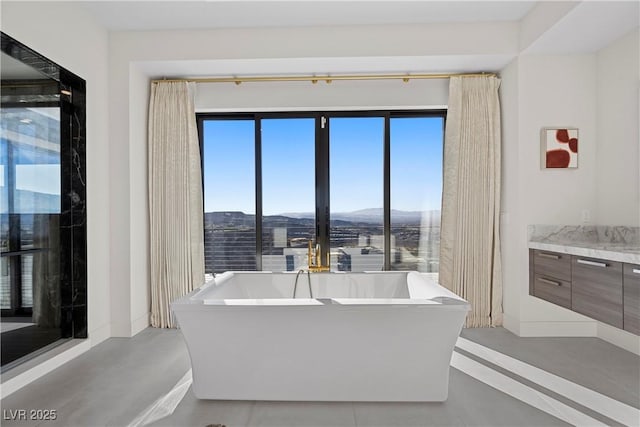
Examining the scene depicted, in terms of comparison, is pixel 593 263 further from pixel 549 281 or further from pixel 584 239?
pixel 584 239

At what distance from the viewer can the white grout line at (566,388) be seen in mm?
2049

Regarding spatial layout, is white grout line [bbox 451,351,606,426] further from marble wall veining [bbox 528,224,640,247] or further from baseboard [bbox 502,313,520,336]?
marble wall veining [bbox 528,224,640,247]

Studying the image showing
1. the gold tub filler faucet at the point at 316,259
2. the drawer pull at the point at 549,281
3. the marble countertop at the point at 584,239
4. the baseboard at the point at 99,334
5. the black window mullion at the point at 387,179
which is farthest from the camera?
the black window mullion at the point at 387,179

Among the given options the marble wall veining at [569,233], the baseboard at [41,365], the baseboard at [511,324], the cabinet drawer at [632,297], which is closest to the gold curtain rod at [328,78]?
the marble wall veining at [569,233]

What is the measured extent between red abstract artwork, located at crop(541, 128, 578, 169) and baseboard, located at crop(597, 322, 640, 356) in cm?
137

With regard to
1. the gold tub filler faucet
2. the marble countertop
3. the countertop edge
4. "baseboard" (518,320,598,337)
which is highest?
the marble countertop

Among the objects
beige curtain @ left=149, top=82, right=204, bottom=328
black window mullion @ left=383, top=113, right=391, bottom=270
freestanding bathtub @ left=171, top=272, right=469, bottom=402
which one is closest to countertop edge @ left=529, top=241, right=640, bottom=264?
freestanding bathtub @ left=171, top=272, right=469, bottom=402

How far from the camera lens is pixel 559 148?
3268 mm

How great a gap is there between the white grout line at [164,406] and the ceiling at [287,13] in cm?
275

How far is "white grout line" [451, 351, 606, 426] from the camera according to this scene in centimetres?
200

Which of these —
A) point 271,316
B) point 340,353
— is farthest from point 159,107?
point 340,353

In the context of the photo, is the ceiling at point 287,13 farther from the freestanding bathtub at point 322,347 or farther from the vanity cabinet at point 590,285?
the freestanding bathtub at point 322,347

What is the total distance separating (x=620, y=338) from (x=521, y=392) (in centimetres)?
139

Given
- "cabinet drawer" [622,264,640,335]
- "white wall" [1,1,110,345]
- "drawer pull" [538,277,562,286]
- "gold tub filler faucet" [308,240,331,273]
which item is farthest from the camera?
"gold tub filler faucet" [308,240,331,273]
